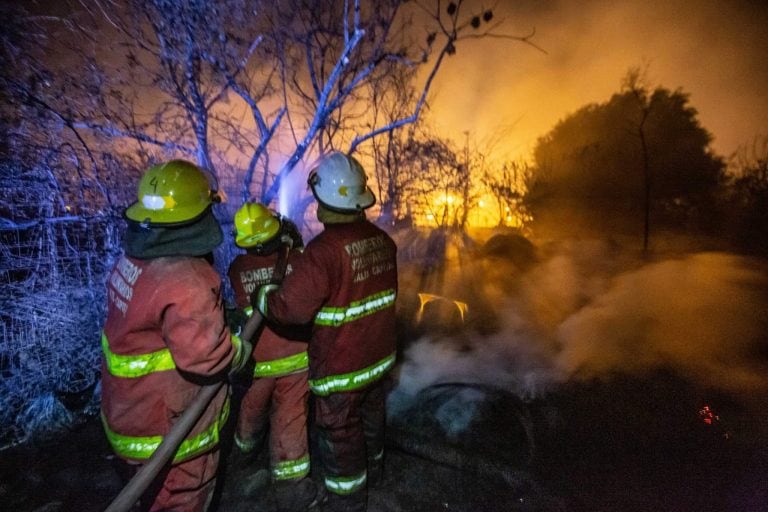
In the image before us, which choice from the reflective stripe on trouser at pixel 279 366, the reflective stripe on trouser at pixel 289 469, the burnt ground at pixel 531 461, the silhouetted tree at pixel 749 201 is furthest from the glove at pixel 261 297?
the silhouetted tree at pixel 749 201

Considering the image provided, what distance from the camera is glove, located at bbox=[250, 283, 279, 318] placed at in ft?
8.15

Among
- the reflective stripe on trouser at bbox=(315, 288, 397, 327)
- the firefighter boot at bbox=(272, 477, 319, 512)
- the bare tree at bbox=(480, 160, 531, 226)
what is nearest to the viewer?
the reflective stripe on trouser at bbox=(315, 288, 397, 327)

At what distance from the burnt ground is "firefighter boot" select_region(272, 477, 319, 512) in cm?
14

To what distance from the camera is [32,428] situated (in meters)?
3.34

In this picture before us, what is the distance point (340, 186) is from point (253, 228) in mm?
814

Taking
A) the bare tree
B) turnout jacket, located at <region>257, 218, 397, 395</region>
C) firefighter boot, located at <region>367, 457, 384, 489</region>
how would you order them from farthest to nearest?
the bare tree < firefighter boot, located at <region>367, 457, 384, 489</region> < turnout jacket, located at <region>257, 218, 397, 395</region>

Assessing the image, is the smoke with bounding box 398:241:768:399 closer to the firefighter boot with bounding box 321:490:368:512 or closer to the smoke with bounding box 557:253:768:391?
the smoke with bounding box 557:253:768:391

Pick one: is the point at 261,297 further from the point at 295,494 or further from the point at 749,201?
the point at 749,201

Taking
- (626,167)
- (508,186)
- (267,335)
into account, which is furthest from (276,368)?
(626,167)

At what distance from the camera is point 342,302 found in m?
2.46

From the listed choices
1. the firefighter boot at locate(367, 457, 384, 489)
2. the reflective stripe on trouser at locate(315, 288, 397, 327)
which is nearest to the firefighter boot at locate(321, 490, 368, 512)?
the firefighter boot at locate(367, 457, 384, 489)

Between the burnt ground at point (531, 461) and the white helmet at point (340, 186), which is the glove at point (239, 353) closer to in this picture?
the white helmet at point (340, 186)

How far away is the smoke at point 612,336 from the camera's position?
4.44 meters

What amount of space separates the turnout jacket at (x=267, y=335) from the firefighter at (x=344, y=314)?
266 mm
